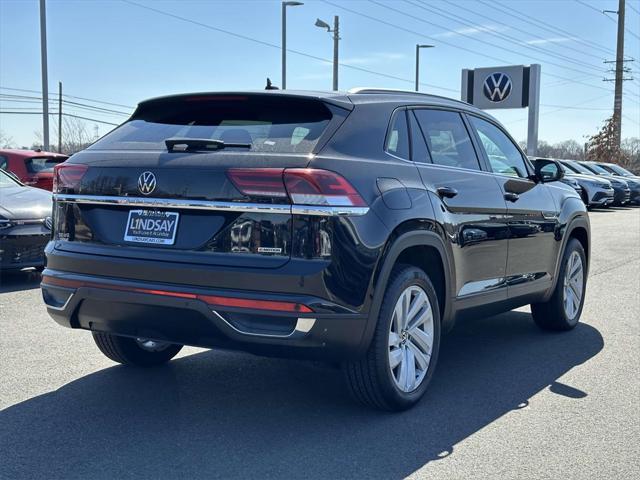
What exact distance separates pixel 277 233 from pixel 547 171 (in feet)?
11.1

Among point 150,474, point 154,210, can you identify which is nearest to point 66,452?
point 150,474

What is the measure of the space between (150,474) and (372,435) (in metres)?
1.16

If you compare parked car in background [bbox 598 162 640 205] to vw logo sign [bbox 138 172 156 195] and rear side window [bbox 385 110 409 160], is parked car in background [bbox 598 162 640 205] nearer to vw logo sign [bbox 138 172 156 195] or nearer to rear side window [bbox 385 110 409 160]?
rear side window [bbox 385 110 409 160]

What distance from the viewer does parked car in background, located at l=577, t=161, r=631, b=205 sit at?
27594mm

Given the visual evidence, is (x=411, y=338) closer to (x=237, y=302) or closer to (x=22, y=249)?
(x=237, y=302)

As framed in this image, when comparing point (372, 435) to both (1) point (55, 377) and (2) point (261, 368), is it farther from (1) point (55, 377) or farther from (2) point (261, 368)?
(1) point (55, 377)

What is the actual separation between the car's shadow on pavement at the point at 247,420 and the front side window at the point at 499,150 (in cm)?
139

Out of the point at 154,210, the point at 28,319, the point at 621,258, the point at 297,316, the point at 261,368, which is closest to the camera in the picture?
the point at 297,316

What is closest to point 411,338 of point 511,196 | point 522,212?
point 511,196

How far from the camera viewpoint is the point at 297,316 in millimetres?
3756

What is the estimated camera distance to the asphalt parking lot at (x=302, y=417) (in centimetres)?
369

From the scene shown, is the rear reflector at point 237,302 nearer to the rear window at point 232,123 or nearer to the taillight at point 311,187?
the taillight at point 311,187

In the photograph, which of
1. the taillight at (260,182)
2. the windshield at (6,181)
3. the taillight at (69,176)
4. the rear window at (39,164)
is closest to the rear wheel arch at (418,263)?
the taillight at (260,182)

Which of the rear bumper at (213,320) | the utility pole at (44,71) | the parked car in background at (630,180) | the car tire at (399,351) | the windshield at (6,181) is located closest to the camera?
the rear bumper at (213,320)
